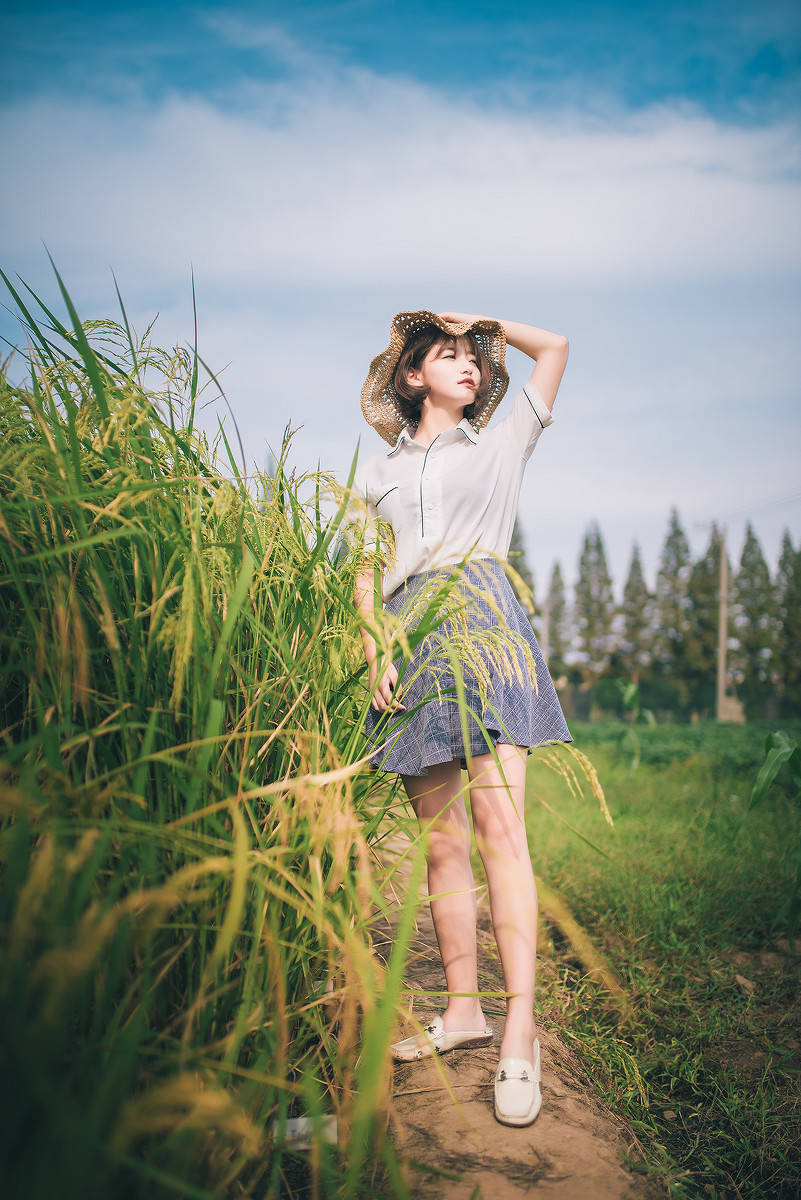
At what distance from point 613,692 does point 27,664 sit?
28952 mm

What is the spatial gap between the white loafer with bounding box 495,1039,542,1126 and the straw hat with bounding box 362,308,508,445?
1.54 m

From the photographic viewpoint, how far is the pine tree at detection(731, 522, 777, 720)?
3631cm

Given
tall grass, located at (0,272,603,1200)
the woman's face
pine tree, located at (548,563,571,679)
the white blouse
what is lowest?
pine tree, located at (548,563,571,679)

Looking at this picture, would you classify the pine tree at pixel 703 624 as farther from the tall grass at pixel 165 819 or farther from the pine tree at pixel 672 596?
the tall grass at pixel 165 819

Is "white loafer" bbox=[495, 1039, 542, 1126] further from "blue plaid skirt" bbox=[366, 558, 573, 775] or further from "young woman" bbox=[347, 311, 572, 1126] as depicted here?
"blue plaid skirt" bbox=[366, 558, 573, 775]

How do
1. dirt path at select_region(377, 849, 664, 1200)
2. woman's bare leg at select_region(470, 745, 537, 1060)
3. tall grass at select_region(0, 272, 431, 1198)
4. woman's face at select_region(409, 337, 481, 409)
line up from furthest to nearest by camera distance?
woman's face at select_region(409, 337, 481, 409), woman's bare leg at select_region(470, 745, 537, 1060), dirt path at select_region(377, 849, 664, 1200), tall grass at select_region(0, 272, 431, 1198)

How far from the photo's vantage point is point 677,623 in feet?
125

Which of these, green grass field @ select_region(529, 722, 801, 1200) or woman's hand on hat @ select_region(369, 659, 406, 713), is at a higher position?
woman's hand on hat @ select_region(369, 659, 406, 713)

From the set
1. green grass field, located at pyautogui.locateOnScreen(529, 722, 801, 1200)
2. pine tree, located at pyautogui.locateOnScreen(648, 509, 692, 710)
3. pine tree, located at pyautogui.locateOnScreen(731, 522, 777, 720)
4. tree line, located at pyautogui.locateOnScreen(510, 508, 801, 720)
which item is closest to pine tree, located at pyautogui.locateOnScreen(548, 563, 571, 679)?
tree line, located at pyautogui.locateOnScreen(510, 508, 801, 720)

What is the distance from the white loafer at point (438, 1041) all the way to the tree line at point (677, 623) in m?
32.8

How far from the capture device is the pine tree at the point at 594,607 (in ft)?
130

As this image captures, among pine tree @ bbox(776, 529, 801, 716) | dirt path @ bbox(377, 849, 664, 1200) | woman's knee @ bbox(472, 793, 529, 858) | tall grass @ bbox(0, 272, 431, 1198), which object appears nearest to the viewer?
tall grass @ bbox(0, 272, 431, 1198)

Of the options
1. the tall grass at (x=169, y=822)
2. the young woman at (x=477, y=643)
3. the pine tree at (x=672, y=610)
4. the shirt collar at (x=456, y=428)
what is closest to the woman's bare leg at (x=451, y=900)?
the young woman at (x=477, y=643)

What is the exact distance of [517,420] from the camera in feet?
5.54
